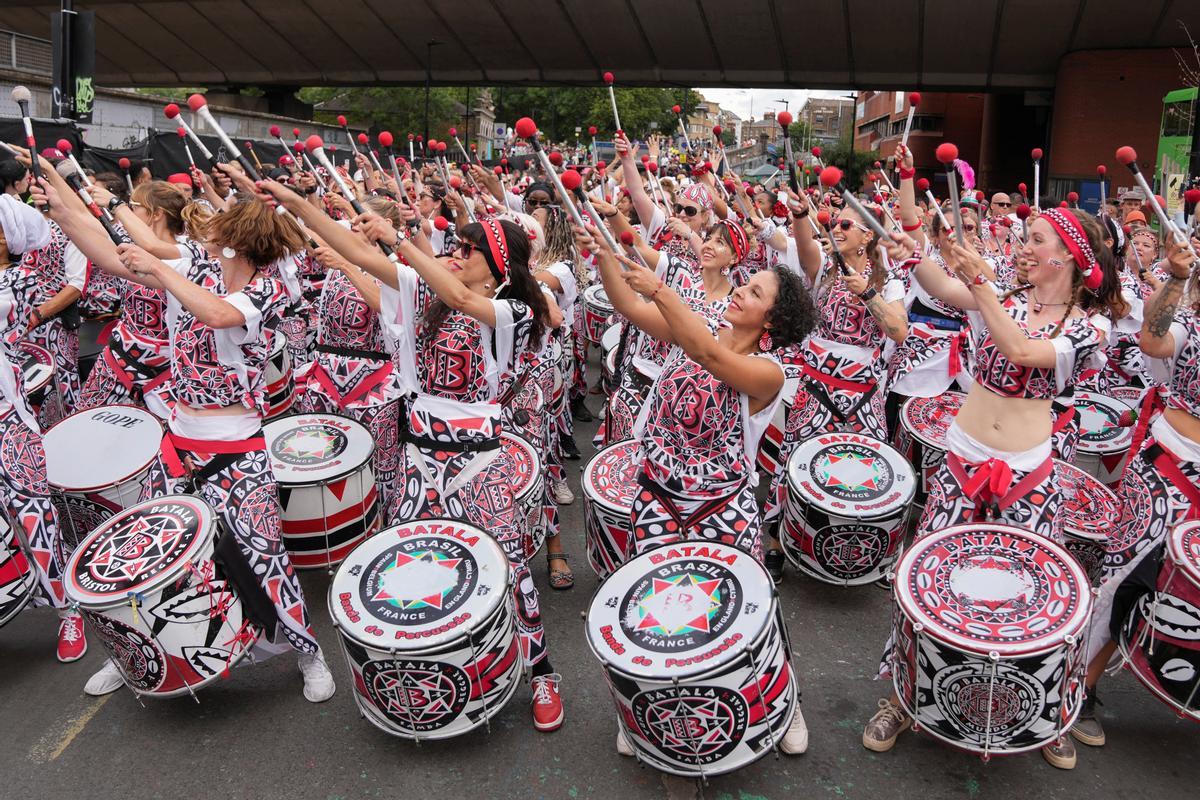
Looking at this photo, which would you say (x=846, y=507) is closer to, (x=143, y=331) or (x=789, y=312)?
(x=789, y=312)

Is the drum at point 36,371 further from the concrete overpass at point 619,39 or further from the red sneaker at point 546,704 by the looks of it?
the concrete overpass at point 619,39

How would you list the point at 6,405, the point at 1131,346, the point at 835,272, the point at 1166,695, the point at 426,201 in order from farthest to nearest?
the point at 426,201, the point at 1131,346, the point at 835,272, the point at 6,405, the point at 1166,695

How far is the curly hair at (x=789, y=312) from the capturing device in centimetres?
333

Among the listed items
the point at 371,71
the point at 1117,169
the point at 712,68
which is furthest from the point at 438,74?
the point at 1117,169

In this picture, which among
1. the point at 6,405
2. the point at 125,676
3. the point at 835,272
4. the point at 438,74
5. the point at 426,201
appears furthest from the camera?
the point at 438,74

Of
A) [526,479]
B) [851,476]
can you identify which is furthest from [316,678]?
[851,476]

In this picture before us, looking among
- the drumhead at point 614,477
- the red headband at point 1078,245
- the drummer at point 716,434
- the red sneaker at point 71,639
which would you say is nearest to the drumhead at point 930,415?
the drumhead at point 614,477

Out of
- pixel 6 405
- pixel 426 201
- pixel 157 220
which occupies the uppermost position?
pixel 426 201

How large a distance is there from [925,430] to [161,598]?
415cm

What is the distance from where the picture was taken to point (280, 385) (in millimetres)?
6176

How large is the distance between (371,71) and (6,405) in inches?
1164

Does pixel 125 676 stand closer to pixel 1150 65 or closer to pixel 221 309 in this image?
pixel 221 309

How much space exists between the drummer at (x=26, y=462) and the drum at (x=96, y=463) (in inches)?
5.9

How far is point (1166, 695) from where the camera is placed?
3047 mm
